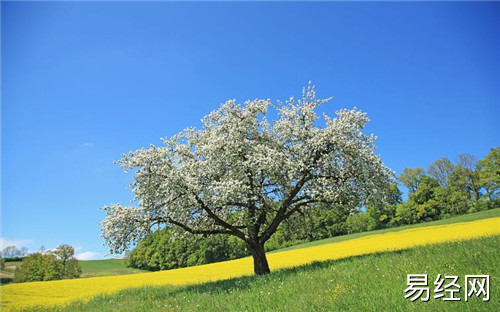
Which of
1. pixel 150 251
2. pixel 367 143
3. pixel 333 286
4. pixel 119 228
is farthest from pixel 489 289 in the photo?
pixel 150 251

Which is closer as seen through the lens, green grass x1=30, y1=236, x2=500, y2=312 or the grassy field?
green grass x1=30, y1=236, x2=500, y2=312

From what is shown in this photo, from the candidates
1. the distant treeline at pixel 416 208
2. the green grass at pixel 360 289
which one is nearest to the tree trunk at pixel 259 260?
the green grass at pixel 360 289

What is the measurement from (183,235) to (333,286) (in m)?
13.0

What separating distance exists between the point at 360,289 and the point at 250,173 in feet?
34.9

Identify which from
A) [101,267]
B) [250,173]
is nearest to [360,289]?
[250,173]

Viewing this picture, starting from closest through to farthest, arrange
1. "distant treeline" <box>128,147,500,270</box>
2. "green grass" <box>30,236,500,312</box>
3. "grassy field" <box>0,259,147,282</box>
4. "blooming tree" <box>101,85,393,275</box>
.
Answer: "green grass" <box>30,236,500,312</box> < "blooming tree" <box>101,85,393,275</box> < "distant treeline" <box>128,147,500,270</box> < "grassy field" <box>0,259,147,282</box>

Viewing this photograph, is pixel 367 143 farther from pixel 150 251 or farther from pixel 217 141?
pixel 150 251

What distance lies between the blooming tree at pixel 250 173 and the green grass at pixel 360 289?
15.2 ft

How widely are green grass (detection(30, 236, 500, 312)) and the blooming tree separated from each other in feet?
15.2

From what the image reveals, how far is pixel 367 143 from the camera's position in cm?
2042

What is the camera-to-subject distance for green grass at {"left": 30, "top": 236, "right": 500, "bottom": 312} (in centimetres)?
934

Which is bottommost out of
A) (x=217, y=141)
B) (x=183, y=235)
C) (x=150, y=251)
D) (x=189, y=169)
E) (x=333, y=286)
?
(x=150, y=251)

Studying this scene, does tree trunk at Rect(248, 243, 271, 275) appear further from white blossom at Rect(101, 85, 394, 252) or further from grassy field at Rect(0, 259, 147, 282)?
grassy field at Rect(0, 259, 147, 282)

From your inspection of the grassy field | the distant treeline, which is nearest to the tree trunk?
the distant treeline
